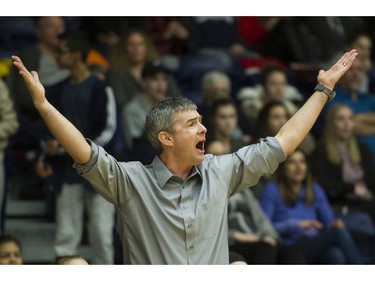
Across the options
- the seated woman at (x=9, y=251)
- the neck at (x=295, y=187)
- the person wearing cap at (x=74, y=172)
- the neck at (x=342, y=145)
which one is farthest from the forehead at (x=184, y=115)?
the neck at (x=342, y=145)

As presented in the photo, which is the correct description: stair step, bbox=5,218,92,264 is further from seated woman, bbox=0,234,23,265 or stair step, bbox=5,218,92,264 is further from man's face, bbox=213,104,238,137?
man's face, bbox=213,104,238,137

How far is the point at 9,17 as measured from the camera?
10031 millimetres

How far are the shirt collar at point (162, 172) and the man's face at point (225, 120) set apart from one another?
427cm

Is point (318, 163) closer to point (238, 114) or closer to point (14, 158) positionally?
point (238, 114)

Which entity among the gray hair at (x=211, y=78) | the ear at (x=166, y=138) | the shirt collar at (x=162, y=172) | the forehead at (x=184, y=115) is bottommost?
the shirt collar at (x=162, y=172)

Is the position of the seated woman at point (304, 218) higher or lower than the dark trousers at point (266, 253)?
higher

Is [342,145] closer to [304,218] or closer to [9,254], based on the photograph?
[304,218]

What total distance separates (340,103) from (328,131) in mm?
324

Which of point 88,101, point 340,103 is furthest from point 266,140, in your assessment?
point 340,103

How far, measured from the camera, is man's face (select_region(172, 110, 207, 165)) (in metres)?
5.05

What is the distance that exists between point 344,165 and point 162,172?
16.7 ft

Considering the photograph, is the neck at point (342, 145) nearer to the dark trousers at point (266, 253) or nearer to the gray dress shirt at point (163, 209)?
the dark trousers at point (266, 253)

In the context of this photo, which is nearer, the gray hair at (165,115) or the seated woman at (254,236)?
the gray hair at (165,115)

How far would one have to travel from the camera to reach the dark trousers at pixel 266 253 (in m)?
8.79
